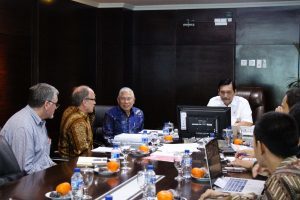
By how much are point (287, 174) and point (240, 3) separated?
18.1ft

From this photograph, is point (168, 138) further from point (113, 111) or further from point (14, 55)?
point (14, 55)

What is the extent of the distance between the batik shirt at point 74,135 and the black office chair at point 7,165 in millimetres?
945

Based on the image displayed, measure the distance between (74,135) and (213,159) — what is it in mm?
1571

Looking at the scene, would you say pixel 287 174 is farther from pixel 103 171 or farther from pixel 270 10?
pixel 270 10

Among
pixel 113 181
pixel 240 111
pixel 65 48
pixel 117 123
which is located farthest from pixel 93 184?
pixel 65 48

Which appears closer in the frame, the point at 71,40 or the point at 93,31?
the point at 71,40

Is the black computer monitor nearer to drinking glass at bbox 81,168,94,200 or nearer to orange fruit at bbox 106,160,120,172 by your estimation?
orange fruit at bbox 106,160,120,172

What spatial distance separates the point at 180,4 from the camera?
23.5 ft

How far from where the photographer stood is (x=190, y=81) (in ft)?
24.1

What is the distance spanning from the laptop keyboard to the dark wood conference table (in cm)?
12

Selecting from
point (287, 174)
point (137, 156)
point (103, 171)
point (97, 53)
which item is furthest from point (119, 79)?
point (287, 174)

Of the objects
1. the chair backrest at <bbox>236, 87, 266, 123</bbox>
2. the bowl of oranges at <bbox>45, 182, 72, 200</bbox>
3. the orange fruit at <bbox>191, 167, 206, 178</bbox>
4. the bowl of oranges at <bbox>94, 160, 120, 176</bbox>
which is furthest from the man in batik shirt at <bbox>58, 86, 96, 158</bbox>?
the chair backrest at <bbox>236, 87, 266, 123</bbox>

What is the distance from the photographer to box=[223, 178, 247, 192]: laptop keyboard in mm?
2384

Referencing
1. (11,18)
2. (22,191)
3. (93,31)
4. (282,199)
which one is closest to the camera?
(282,199)
